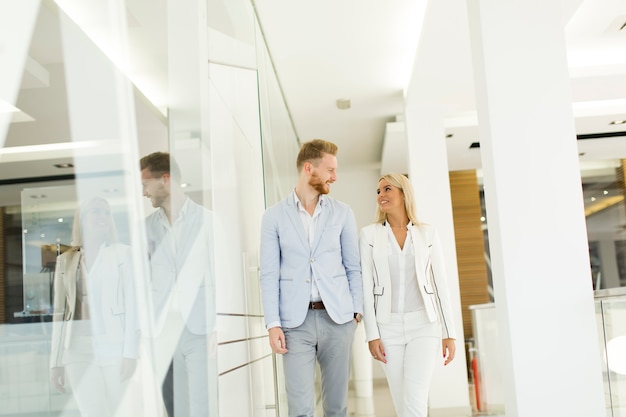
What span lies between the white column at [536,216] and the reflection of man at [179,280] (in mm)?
1325

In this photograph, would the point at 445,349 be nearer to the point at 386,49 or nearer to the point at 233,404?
the point at 233,404

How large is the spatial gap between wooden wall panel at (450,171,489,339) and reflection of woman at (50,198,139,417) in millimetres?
9875

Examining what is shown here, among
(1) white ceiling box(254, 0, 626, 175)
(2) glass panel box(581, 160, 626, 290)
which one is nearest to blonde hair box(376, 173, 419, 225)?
(1) white ceiling box(254, 0, 626, 175)

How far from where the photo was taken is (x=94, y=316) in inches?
62.2

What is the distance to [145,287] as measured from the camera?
1917 mm

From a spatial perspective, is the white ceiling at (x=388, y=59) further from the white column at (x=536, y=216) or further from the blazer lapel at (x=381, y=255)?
the blazer lapel at (x=381, y=255)

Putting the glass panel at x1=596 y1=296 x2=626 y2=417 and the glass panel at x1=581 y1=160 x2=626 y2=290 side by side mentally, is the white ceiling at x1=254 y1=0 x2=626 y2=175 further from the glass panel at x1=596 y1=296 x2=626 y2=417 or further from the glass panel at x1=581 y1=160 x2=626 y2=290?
the glass panel at x1=581 y1=160 x2=626 y2=290

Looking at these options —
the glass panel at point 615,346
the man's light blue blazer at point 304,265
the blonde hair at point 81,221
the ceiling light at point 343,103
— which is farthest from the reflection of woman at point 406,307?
the ceiling light at point 343,103

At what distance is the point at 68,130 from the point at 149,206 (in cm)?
51

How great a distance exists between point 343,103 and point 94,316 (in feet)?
20.1

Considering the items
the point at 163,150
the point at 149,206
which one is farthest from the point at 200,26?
the point at 149,206

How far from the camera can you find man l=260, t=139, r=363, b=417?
10.3ft

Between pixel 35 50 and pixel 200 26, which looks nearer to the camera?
pixel 35 50

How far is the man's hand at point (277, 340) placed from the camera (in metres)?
3.06
